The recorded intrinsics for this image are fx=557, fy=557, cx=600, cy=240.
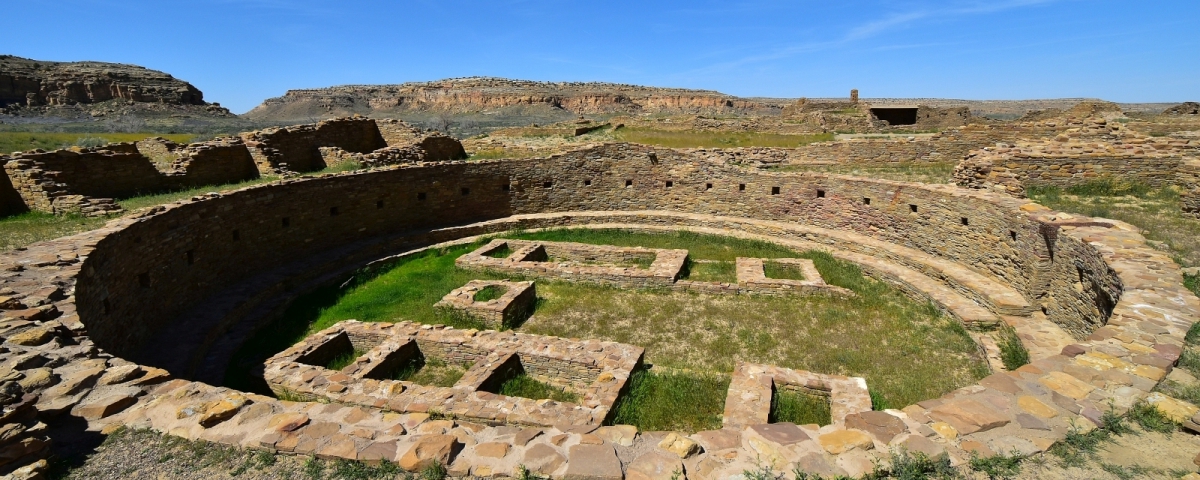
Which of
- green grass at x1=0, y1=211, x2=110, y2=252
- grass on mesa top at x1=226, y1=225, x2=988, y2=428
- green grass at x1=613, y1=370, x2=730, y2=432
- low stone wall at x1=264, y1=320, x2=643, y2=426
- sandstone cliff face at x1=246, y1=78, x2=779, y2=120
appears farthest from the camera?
sandstone cliff face at x1=246, y1=78, x2=779, y2=120

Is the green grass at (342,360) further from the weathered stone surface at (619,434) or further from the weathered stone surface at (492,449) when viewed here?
the weathered stone surface at (619,434)

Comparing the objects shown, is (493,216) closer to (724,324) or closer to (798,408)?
(724,324)

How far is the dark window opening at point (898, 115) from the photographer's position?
30.3 meters

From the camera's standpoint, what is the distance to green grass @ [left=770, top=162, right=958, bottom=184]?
14352 mm

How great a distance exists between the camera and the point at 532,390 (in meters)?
7.12

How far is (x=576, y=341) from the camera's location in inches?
304

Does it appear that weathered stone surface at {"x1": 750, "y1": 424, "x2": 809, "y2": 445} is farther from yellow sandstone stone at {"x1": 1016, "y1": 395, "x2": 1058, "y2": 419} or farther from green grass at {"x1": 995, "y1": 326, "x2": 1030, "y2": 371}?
green grass at {"x1": 995, "y1": 326, "x2": 1030, "y2": 371}

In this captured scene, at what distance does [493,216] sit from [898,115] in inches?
1007

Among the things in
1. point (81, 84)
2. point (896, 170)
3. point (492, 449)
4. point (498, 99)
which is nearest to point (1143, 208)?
point (896, 170)

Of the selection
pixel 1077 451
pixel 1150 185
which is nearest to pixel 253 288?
pixel 1077 451

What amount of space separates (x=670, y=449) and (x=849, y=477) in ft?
3.70

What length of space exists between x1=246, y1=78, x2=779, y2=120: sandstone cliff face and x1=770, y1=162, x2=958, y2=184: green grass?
49.8 metres

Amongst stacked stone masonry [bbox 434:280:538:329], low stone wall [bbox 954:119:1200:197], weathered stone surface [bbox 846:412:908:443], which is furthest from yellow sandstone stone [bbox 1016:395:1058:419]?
low stone wall [bbox 954:119:1200:197]

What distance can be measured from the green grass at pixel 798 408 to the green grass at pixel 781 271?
15.6 ft
